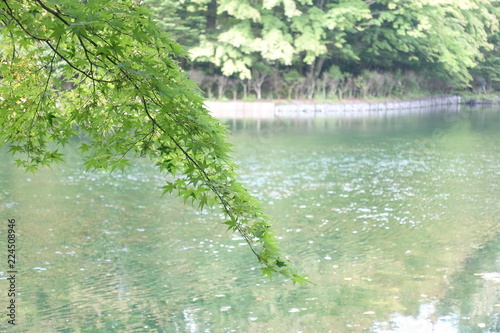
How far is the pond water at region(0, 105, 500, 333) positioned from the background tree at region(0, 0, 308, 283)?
6.98ft

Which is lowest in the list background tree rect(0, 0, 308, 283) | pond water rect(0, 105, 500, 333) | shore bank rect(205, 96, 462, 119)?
pond water rect(0, 105, 500, 333)

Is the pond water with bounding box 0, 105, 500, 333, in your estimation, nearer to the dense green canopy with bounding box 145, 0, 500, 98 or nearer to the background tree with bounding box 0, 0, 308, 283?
the background tree with bounding box 0, 0, 308, 283

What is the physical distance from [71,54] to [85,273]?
3874mm

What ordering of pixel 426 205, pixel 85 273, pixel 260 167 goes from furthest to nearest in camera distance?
pixel 260 167 < pixel 426 205 < pixel 85 273

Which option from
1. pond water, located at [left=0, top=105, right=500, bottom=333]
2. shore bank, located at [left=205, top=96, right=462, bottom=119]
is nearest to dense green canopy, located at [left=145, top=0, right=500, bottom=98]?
shore bank, located at [left=205, top=96, right=462, bottom=119]

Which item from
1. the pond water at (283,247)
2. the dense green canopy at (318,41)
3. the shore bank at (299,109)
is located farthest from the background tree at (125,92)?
the dense green canopy at (318,41)

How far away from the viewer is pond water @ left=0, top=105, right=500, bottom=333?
5.89 meters

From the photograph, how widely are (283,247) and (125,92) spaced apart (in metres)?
5.05

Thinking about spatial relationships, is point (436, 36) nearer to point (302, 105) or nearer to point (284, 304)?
point (302, 105)

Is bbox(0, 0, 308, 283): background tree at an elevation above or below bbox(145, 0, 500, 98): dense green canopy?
below

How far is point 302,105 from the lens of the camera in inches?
1169

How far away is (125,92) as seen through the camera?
330 cm

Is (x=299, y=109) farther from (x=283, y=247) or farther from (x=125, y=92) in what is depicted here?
(x=125, y=92)

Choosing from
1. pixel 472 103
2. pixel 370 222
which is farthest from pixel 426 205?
pixel 472 103
